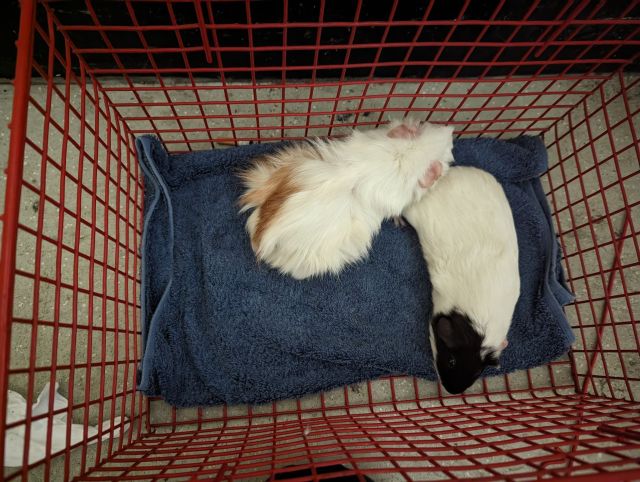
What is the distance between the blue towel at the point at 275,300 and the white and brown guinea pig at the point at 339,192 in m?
0.21

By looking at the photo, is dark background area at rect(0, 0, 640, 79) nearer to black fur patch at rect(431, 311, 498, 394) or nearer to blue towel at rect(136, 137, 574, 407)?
blue towel at rect(136, 137, 574, 407)

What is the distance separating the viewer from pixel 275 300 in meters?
1.66

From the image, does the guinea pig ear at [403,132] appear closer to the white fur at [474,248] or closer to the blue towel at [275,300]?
the white fur at [474,248]

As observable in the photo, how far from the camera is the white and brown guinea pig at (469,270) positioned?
4.76 feet

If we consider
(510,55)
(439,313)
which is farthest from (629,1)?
(439,313)

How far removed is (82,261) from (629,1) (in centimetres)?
238

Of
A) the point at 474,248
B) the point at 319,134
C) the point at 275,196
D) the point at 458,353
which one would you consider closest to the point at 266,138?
the point at 319,134

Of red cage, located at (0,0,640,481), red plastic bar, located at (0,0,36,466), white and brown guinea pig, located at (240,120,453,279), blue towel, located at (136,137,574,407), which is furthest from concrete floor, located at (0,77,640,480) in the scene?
red plastic bar, located at (0,0,36,466)

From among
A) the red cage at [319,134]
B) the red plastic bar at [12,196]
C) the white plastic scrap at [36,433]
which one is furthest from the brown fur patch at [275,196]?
the white plastic scrap at [36,433]

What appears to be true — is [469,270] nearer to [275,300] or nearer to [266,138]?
[275,300]

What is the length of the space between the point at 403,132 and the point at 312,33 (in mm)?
575

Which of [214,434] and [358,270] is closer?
[214,434]

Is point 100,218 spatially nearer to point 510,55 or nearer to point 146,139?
point 146,139

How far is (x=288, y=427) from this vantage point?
4.88 ft
